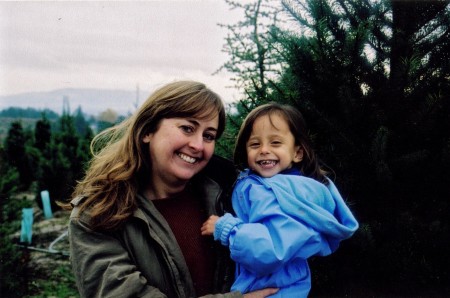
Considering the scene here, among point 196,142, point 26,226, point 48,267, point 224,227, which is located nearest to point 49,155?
point 26,226

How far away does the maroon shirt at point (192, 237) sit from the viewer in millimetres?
1969

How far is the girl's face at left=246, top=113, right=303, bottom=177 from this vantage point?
2.17 metres

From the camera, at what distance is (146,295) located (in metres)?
1.74

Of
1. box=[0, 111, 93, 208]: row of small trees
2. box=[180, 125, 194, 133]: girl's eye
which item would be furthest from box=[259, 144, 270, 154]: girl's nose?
box=[0, 111, 93, 208]: row of small trees

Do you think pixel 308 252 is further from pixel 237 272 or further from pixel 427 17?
pixel 427 17

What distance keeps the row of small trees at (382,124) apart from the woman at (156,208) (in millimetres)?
804

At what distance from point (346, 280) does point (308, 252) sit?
99cm

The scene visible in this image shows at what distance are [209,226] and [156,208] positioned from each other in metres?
0.29

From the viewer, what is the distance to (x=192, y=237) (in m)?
2.02

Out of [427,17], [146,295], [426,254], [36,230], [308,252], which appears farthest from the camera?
[36,230]

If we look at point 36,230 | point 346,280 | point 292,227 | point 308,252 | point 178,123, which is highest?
point 178,123

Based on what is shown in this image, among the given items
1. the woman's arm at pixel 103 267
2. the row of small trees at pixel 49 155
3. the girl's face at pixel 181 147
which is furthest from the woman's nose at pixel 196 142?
the row of small trees at pixel 49 155

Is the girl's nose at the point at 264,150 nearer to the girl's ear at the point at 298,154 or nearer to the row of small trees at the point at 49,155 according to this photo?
the girl's ear at the point at 298,154

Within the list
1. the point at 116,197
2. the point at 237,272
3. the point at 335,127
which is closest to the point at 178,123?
the point at 116,197
